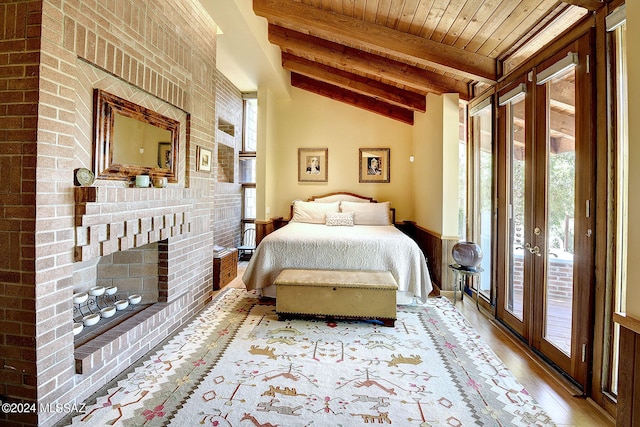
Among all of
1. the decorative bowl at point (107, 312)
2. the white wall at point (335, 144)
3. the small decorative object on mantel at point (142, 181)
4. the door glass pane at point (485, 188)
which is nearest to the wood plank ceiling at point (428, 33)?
the door glass pane at point (485, 188)

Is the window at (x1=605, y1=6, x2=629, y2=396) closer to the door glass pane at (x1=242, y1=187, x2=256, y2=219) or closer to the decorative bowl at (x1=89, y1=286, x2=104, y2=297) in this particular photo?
the decorative bowl at (x1=89, y1=286, x2=104, y2=297)

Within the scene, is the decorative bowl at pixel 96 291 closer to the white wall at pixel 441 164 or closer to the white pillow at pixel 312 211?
the white pillow at pixel 312 211

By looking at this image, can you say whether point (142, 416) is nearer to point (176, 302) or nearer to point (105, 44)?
point (176, 302)

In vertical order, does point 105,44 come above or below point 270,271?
above

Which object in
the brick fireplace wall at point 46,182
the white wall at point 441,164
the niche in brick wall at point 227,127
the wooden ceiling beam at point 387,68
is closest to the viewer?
the brick fireplace wall at point 46,182

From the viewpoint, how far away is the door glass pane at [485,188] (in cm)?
337

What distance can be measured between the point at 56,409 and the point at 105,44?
2.13 metres

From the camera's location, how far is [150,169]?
247cm

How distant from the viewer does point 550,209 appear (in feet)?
7.60

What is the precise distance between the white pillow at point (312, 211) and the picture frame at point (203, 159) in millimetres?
1921

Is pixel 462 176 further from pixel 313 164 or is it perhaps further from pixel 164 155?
pixel 164 155

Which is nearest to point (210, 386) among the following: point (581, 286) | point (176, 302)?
point (176, 302)

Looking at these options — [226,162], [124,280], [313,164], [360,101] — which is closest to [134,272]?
[124,280]

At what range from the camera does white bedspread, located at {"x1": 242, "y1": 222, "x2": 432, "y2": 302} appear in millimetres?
3396
